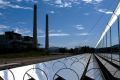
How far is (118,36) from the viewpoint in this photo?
1898cm

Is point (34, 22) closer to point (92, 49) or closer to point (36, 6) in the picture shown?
point (36, 6)

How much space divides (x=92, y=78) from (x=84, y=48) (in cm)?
10650

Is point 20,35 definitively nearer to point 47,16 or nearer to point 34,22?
point 47,16

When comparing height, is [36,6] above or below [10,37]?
above

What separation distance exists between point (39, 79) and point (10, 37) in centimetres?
11775

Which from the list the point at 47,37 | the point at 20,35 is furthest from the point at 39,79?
the point at 20,35

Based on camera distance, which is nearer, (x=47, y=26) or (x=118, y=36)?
(x=118, y=36)

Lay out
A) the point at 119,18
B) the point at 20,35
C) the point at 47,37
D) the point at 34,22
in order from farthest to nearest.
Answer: the point at 20,35, the point at 47,37, the point at 34,22, the point at 119,18

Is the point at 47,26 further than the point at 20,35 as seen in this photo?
No

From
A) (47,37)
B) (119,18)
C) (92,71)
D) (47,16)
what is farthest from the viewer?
(47,16)

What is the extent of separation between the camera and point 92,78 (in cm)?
995

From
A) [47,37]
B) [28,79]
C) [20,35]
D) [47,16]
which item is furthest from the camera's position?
[20,35]

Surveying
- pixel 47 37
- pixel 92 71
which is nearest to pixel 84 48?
pixel 47 37

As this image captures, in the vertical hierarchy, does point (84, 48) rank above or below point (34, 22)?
below
